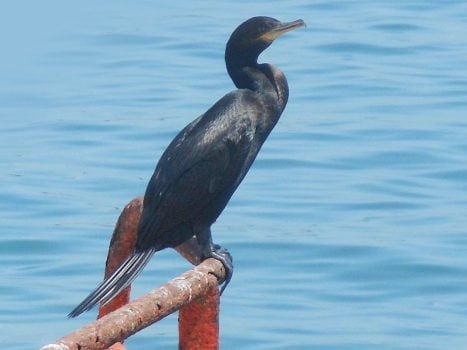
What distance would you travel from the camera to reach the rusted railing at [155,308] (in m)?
2.54

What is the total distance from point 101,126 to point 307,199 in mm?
1839

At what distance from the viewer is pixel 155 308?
2.78m

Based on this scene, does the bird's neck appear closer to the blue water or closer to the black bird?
the black bird

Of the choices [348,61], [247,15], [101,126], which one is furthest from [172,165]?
[247,15]

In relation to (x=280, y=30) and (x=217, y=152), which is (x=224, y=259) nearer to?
(x=217, y=152)

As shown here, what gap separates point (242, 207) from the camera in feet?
24.8

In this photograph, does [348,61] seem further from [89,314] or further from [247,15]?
[89,314]

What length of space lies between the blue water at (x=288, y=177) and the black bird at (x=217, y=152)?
2.14 metres

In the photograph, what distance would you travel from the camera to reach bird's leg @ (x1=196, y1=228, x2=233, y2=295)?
12.0 ft

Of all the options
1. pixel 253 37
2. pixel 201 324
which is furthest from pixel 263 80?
pixel 201 324

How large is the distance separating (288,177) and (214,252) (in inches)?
167

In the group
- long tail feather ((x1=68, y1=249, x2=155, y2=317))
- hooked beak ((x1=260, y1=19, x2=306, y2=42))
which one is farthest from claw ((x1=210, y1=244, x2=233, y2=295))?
hooked beak ((x1=260, y1=19, x2=306, y2=42))

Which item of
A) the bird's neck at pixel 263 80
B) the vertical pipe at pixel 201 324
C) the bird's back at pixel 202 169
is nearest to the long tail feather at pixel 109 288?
the vertical pipe at pixel 201 324

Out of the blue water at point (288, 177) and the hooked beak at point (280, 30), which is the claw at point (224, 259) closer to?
the hooked beak at point (280, 30)
